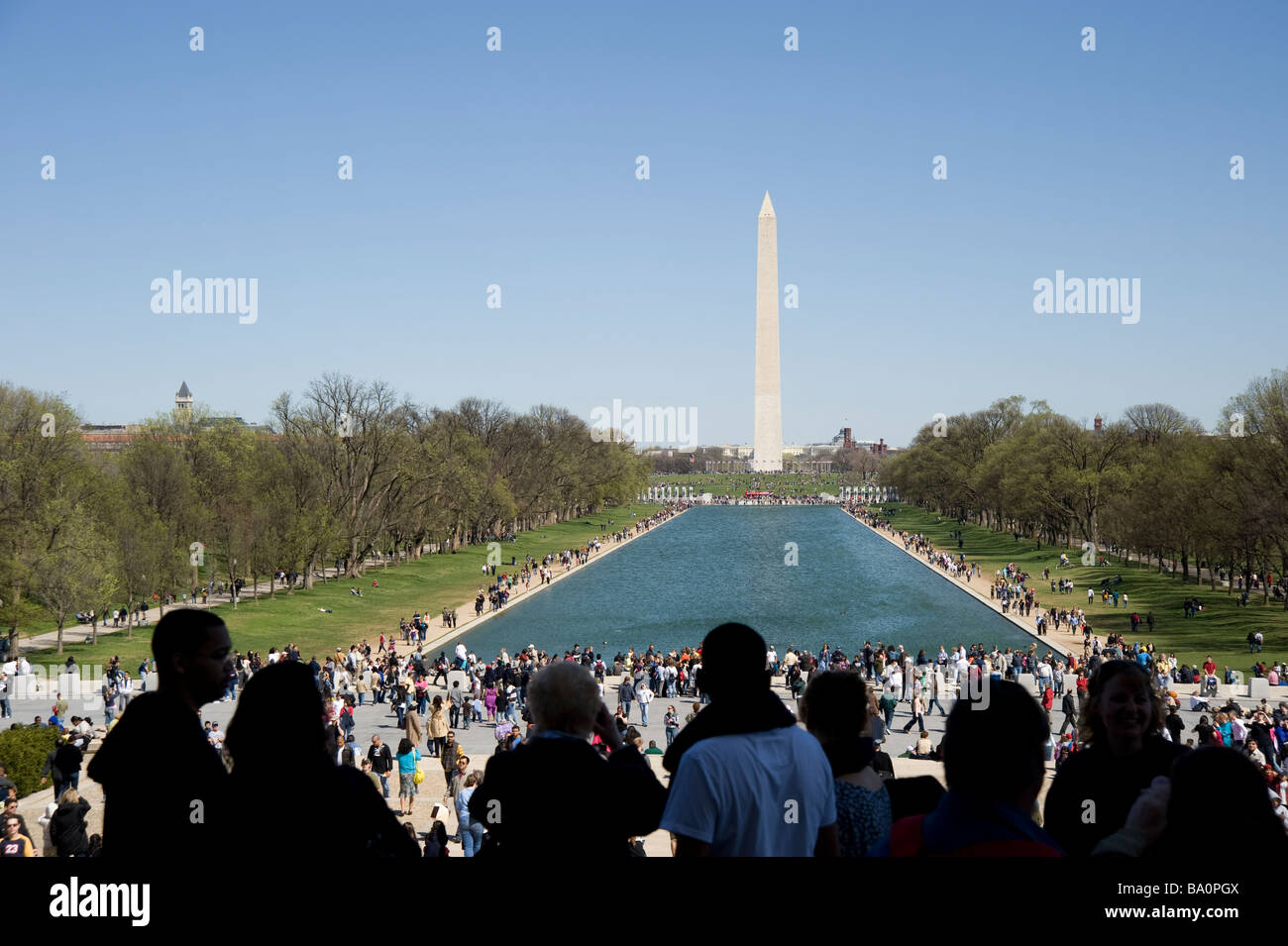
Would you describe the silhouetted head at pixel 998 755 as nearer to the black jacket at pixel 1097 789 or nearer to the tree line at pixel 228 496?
the black jacket at pixel 1097 789

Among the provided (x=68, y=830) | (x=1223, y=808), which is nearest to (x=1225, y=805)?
(x=1223, y=808)

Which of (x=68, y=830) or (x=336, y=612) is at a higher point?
(x=68, y=830)

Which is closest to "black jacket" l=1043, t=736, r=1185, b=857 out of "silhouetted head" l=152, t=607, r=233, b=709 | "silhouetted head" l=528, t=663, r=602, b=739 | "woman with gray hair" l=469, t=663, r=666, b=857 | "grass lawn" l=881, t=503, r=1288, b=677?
"woman with gray hair" l=469, t=663, r=666, b=857

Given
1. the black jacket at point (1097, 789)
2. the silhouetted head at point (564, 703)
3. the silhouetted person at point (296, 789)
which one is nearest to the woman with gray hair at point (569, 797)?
the silhouetted head at point (564, 703)

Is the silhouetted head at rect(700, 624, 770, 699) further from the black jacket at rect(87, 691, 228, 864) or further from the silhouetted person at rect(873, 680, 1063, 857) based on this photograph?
the black jacket at rect(87, 691, 228, 864)

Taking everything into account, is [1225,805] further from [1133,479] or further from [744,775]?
[1133,479]
